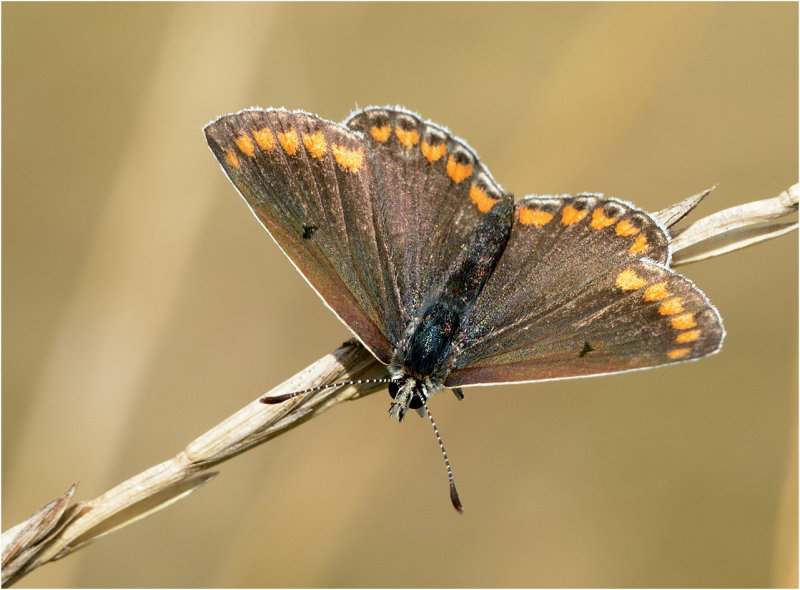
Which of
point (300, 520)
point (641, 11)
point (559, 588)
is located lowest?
point (559, 588)

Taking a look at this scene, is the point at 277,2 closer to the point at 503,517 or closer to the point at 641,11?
the point at 641,11

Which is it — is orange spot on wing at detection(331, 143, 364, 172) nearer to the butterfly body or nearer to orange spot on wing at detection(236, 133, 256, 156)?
orange spot on wing at detection(236, 133, 256, 156)

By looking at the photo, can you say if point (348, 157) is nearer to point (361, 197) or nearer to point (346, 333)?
point (361, 197)

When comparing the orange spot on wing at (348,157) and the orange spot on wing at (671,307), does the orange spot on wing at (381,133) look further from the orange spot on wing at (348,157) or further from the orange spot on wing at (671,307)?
the orange spot on wing at (671,307)

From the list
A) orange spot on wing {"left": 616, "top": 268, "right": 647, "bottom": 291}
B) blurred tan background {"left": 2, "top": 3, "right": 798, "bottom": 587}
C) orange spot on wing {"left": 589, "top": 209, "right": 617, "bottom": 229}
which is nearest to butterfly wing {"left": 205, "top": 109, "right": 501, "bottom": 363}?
orange spot on wing {"left": 589, "top": 209, "right": 617, "bottom": 229}

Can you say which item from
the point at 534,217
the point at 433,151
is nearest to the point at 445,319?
the point at 534,217

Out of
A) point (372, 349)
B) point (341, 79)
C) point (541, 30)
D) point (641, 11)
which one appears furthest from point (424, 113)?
point (372, 349)

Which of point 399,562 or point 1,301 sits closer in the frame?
point 399,562

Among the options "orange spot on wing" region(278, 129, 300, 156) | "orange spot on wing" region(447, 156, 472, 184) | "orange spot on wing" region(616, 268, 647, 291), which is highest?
"orange spot on wing" region(278, 129, 300, 156)
